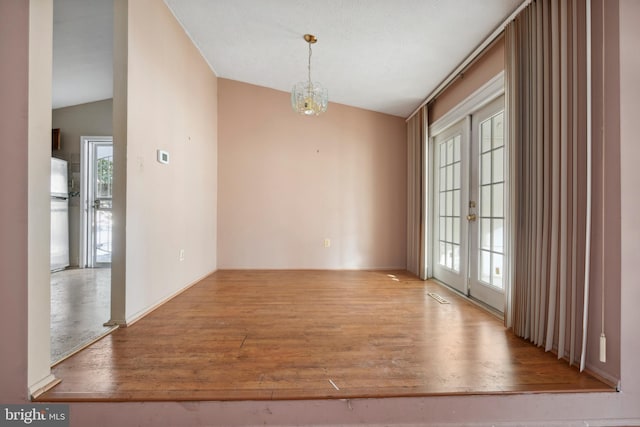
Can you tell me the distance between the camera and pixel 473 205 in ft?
10.5

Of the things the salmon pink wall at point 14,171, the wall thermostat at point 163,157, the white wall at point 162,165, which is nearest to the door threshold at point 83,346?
the white wall at point 162,165

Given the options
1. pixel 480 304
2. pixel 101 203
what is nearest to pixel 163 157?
pixel 101 203

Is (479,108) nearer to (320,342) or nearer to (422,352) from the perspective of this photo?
Answer: (422,352)

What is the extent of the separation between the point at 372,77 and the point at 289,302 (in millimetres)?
2996

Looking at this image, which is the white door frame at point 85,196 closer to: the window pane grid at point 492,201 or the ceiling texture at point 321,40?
the ceiling texture at point 321,40

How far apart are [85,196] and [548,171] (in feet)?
20.1

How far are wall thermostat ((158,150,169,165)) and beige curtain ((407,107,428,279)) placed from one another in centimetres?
331

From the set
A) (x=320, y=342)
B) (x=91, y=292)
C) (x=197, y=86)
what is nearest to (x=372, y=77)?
(x=197, y=86)

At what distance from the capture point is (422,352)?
1.92 m

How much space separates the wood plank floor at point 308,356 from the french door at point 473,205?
1.38 feet

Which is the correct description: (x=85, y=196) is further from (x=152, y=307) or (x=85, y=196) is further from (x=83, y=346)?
(x=83, y=346)

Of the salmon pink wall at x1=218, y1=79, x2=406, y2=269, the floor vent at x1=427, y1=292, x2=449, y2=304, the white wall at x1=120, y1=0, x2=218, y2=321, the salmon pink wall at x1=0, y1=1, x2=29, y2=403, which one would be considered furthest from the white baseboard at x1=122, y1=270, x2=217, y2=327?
the floor vent at x1=427, y1=292, x2=449, y2=304

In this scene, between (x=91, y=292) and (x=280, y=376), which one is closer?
(x=280, y=376)

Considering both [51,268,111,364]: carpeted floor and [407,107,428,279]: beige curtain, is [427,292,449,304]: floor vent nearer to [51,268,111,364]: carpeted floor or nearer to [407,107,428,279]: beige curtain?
[407,107,428,279]: beige curtain
